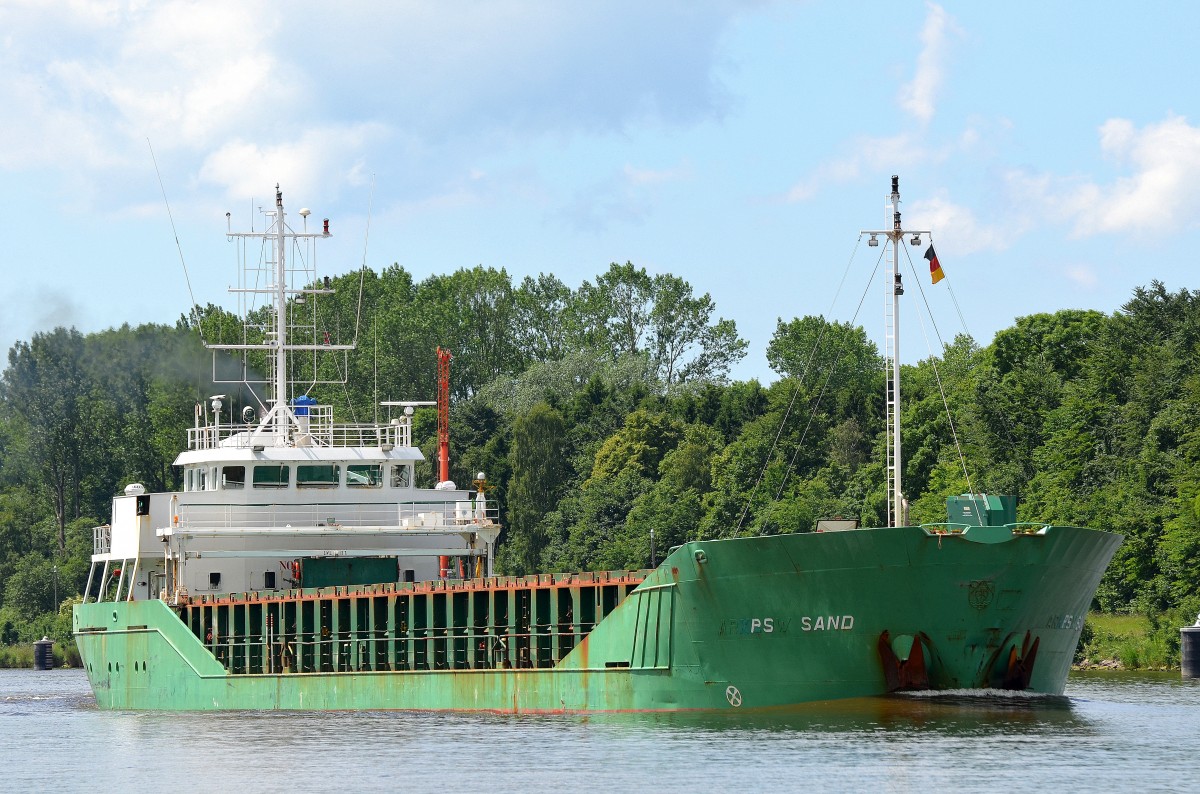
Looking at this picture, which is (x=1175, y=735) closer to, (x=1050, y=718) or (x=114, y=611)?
(x=1050, y=718)

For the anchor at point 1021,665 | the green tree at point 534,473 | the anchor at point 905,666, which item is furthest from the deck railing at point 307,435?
the green tree at point 534,473

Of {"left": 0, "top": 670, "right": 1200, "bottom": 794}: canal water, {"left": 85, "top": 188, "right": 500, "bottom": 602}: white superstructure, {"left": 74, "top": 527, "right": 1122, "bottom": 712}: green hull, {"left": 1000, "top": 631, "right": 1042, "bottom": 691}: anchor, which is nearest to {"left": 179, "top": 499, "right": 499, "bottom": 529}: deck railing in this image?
{"left": 85, "top": 188, "right": 500, "bottom": 602}: white superstructure

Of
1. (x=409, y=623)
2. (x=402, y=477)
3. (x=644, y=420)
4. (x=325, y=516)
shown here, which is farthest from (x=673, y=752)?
(x=644, y=420)

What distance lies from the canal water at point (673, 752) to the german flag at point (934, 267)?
9132mm

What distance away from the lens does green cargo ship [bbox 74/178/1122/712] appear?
35.2 metres

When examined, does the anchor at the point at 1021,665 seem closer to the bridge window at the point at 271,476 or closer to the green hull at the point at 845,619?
the green hull at the point at 845,619

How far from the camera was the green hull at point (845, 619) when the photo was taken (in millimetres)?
34844

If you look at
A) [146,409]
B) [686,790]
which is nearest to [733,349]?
[146,409]

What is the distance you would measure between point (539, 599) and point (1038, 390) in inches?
2099

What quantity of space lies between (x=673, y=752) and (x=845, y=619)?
4577mm

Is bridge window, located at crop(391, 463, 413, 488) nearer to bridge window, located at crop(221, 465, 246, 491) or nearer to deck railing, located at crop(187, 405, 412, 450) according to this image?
deck railing, located at crop(187, 405, 412, 450)

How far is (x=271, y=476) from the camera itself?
164ft

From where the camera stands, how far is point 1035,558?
35156 mm

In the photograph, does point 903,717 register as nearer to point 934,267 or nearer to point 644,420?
point 934,267
